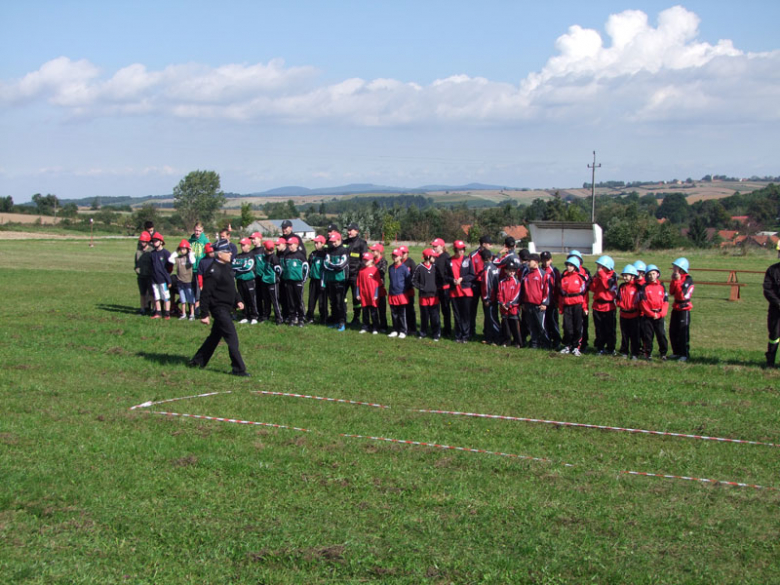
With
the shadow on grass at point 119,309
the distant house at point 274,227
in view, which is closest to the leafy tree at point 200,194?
the distant house at point 274,227

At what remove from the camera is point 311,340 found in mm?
14383

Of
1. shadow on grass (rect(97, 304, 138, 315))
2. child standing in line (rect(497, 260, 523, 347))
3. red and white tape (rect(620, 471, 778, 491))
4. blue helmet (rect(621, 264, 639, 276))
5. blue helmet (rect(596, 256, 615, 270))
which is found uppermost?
blue helmet (rect(596, 256, 615, 270))

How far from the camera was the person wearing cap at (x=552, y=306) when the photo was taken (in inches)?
552

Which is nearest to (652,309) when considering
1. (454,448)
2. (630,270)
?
(630,270)

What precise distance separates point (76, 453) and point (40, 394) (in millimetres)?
2742

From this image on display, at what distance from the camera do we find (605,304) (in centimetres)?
1357

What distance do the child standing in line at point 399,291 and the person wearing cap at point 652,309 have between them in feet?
14.9

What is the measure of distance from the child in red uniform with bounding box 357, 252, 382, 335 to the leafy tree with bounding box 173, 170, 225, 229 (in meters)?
117

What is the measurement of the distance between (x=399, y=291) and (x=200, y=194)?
12422 centimetres

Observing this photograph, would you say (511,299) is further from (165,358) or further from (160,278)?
(160,278)

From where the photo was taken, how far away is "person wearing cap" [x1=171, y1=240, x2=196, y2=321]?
16.7 m

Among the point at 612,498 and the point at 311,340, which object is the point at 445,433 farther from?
the point at 311,340

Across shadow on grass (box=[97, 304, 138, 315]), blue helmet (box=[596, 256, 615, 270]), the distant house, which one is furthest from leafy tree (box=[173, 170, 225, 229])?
blue helmet (box=[596, 256, 615, 270])

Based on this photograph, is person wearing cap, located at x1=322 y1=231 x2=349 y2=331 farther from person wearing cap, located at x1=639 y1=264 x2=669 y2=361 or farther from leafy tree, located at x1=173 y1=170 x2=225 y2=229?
leafy tree, located at x1=173 y1=170 x2=225 y2=229
